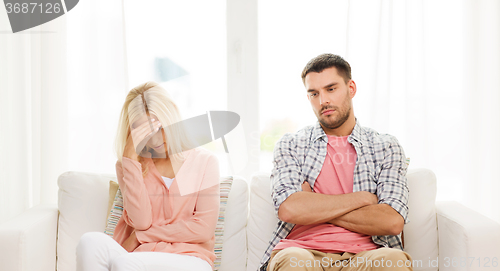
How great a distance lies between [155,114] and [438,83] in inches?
62.5

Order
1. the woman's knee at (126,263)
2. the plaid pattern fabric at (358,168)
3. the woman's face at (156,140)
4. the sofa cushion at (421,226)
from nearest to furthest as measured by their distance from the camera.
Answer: the woman's knee at (126,263), the plaid pattern fabric at (358,168), the woman's face at (156,140), the sofa cushion at (421,226)

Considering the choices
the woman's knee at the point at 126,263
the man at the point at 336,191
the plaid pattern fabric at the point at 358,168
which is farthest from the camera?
the plaid pattern fabric at the point at 358,168

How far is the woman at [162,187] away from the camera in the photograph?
1537 mm

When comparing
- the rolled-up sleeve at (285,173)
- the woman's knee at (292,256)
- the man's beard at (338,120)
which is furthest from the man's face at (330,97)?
the woman's knee at (292,256)

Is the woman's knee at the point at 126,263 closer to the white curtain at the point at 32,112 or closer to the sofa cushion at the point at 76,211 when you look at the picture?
the sofa cushion at the point at 76,211

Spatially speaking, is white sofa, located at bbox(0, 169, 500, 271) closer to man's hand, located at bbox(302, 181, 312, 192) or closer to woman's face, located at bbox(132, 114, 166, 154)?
man's hand, located at bbox(302, 181, 312, 192)

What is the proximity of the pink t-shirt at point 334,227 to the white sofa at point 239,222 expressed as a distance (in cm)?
28

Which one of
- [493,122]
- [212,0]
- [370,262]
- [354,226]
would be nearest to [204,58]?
[212,0]

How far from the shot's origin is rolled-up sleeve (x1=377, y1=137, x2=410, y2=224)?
59.6 inches

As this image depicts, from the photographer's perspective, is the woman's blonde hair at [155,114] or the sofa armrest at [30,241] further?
the woman's blonde hair at [155,114]

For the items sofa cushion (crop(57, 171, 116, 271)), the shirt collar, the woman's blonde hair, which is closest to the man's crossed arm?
the shirt collar

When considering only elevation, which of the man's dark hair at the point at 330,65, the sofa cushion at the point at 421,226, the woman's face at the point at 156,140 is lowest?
the sofa cushion at the point at 421,226

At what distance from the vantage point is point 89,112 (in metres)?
2.17

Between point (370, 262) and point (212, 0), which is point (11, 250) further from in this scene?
point (212, 0)
